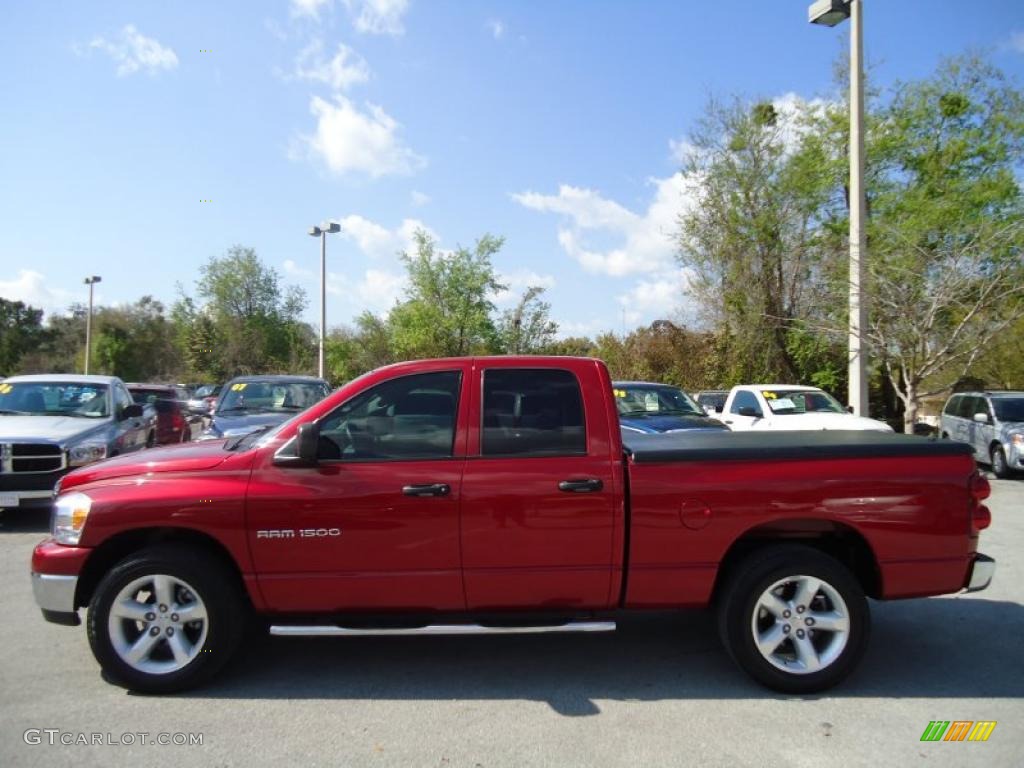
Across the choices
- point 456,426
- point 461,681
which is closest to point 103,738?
point 461,681

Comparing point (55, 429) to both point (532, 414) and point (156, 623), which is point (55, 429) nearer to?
point (156, 623)

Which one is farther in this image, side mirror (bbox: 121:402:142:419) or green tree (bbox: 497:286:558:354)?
green tree (bbox: 497:286:558:354)

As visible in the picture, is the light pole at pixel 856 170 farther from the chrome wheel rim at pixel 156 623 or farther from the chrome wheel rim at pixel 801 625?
the chrome wheel rim at pixel 156 623

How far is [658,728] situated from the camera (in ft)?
12.2

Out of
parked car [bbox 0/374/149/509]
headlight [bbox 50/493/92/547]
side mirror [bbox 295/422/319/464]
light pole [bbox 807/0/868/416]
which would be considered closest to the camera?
side mirror [bbox 295/422/319/464]

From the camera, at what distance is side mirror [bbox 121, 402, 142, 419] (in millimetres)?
9906

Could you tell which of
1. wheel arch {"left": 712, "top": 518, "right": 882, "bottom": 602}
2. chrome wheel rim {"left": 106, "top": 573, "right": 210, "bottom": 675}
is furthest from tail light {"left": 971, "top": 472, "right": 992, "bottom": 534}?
chrome wheel rim {"left": 106, "top": 573, "right": 210, "bottom": 675}

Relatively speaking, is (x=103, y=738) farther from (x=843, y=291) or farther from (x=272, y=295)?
(x=272, y=295)

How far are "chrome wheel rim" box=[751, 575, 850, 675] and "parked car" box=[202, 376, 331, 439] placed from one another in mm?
7828

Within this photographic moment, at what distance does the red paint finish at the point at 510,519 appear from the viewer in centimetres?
404

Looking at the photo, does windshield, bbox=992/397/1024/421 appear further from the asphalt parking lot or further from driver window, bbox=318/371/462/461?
driver window, bbox=318/371/462/461

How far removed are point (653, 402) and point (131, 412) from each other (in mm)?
7973

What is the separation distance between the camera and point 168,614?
4094 millimetres

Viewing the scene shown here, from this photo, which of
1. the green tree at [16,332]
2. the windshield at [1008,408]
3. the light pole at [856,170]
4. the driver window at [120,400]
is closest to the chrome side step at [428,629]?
the driver window at [120,400]
